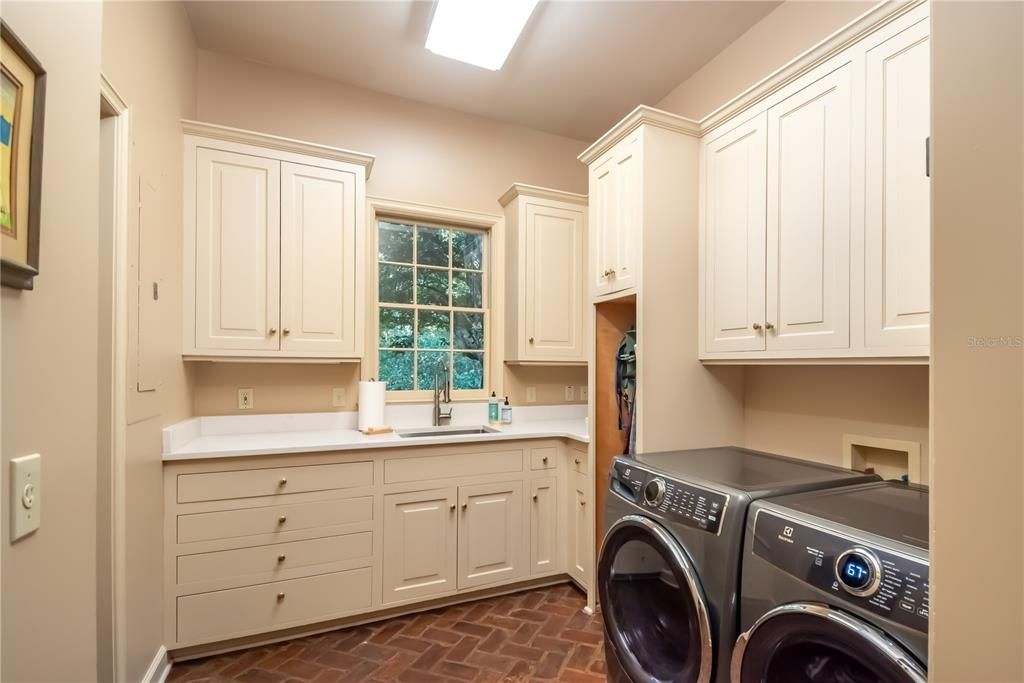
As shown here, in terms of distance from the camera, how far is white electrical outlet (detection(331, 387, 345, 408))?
294 cm

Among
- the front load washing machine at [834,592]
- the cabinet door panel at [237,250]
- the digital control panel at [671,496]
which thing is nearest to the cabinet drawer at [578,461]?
the digital control panel at [671,496]

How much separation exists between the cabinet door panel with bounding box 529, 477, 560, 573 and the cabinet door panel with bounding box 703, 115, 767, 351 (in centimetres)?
124

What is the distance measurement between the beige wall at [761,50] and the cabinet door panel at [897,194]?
1.94ft

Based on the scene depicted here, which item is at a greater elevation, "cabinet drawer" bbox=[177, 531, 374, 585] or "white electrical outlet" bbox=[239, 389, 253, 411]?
"white electrical outlet" bbox=[239, 389, 253, 411]

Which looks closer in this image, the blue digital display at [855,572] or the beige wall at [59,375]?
the beige wall at [59,375]

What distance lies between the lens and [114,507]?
160 centimetres

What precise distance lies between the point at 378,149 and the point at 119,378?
6.89ft

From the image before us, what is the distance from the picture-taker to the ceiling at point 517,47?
2422mm

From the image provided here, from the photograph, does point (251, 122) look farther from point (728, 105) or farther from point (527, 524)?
point (527, 524)

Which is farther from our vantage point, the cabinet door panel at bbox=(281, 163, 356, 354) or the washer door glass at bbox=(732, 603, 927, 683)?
the cabinet door panel at bbox=(281, 163, 356, 354)

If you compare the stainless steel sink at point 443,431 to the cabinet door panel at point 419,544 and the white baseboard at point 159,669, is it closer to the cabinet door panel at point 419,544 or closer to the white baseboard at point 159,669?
the cabinet door panel at point 419,544

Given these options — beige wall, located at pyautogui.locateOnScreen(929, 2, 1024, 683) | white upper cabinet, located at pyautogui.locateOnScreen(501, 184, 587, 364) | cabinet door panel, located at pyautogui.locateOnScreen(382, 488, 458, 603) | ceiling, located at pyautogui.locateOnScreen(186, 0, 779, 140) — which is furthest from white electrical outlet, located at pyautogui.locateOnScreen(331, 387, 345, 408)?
beige wall, located at pyautogui.locateOnScreen(929, 2, 1024, 683)

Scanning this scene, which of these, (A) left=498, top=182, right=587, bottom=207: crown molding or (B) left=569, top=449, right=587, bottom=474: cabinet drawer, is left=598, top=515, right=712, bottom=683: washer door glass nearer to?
(B) left=569, top=449, right=587, bottom=474: cabinet drawer

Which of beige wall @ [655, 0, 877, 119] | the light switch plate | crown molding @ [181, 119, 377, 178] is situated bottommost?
the light switch plate
